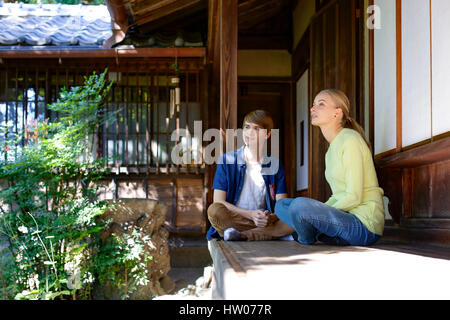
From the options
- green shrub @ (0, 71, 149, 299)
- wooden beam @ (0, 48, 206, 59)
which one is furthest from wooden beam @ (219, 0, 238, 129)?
wooden beam @ (0, 48, 206, 59)

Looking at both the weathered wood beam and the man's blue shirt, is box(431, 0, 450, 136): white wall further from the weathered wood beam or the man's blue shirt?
the weathered wood beam

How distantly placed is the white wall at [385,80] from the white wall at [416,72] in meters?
0.18

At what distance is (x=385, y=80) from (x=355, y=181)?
132 cm

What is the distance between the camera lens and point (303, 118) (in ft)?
25.7

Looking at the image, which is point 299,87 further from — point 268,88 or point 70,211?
point 70,211

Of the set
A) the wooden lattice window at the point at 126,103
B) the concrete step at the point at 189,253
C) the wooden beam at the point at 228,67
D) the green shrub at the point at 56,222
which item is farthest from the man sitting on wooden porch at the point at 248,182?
the concrete step at the point at 189,253

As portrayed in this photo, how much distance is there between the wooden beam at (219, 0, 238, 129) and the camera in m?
4.18

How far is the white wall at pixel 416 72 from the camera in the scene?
3.08 m

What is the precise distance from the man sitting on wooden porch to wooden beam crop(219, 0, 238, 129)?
453 mm

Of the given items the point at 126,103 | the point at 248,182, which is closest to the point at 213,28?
the point at 126,103

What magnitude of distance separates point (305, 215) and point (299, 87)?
18.0 feet

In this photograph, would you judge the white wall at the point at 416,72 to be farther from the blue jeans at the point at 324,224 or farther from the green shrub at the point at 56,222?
the green shrub at the point at 56,222

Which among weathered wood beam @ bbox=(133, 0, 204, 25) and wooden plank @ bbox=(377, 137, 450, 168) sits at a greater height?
weathered wood beam @ bbox=(133, 0, 204, 25)

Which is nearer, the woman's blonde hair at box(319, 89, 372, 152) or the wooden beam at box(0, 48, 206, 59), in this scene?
the woman's blonde hair at box(319, 89, 372, 152)
